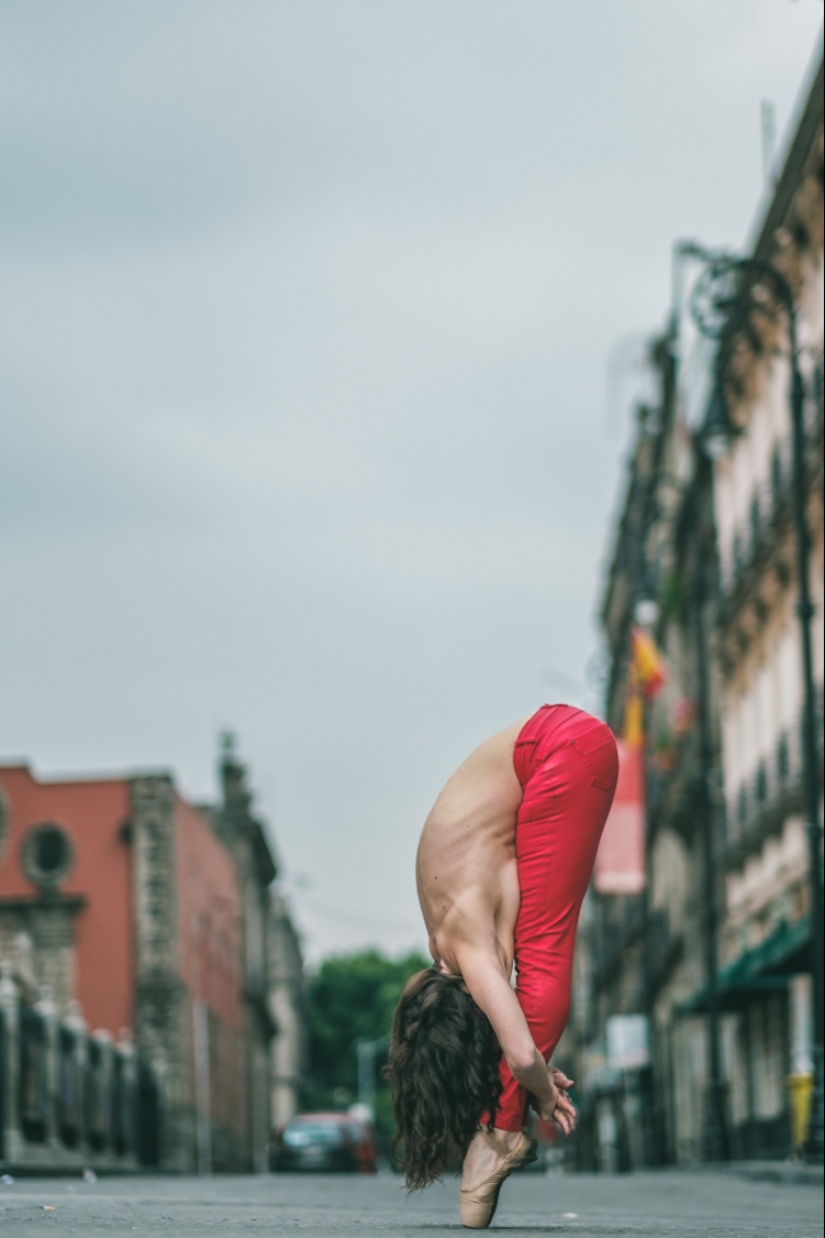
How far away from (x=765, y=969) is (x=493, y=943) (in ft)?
69.1

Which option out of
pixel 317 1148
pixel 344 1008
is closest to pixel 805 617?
pixel 317 1148

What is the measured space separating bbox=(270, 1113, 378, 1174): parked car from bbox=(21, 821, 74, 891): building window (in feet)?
45.4

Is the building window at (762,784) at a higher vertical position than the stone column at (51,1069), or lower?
higher

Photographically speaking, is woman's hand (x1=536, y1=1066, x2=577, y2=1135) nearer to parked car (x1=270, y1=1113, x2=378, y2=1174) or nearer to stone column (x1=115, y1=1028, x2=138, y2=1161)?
parked car (x1=270, y1=1113, x2=378, y2=1174)

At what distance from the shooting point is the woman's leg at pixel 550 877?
5.25 m

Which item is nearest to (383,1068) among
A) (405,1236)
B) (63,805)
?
(405,1236)

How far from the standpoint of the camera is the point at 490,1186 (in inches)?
209

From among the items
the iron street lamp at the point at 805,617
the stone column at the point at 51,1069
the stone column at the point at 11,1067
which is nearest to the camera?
the iron street lamp at the point at 805,617

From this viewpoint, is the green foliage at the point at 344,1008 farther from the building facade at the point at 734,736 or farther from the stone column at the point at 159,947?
the stone column at the point at 159,947

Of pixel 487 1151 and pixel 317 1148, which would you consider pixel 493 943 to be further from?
pixel 317 1148

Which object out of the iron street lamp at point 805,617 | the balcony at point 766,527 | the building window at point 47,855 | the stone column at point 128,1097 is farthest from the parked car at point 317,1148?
the iron street lamp at point 805,617

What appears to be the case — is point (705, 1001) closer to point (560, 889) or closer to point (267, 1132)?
point (560, 889)

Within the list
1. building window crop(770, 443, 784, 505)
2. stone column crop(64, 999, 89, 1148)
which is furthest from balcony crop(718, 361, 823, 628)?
stone column crop(64, 999, 89, 1148)

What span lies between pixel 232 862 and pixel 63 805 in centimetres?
1767
